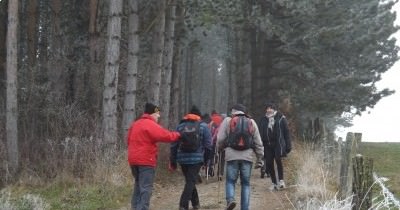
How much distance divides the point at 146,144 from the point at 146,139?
0.08 metres

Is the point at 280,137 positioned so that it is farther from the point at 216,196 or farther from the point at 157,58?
the point at 157,58

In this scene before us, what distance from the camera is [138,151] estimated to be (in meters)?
9.68

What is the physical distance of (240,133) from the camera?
970 cm

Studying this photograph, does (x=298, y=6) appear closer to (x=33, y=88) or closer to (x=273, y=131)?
(x=33, y=88)

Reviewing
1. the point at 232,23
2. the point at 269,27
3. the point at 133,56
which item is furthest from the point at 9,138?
the point at 269,27

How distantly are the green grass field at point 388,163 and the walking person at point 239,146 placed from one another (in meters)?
5.87

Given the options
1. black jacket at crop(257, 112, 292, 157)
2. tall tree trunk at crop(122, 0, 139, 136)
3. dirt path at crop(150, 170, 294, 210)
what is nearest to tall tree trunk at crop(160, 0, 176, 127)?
tall tree trunk at crop(122, 0, 139, 136)

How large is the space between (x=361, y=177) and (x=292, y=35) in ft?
62.7

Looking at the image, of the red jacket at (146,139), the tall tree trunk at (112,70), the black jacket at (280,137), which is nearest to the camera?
the red jacket at (146,139)

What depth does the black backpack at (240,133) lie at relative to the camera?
969 cm

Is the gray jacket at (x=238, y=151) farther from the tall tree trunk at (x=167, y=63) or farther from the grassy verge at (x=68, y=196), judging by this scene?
the tall tree trunk at (x=167, y=63)

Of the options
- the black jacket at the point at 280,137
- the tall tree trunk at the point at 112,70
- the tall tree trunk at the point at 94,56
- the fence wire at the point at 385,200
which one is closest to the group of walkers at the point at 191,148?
the fence wire at the point at 385,200

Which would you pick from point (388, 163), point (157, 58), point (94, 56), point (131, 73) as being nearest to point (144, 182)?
point (131, 73)

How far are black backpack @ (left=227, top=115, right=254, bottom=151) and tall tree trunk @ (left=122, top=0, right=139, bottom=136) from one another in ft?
23.8
